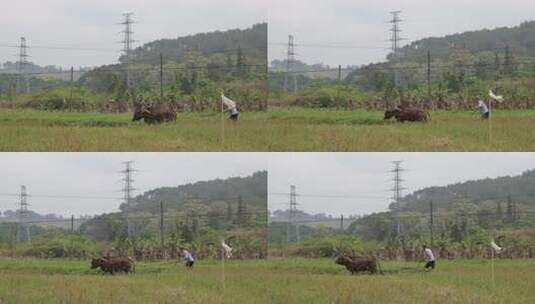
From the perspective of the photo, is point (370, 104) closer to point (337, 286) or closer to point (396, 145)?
point (396, 145)

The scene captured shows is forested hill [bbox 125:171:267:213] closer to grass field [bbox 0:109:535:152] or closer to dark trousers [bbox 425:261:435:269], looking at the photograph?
grass field [bbox 0:109:535:152]

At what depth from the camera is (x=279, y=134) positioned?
39.4ft

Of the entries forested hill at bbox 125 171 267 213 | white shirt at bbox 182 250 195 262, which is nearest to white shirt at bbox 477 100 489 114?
forested hill at bbox 125 171 267 213

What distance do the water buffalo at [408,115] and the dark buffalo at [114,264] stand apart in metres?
4.22

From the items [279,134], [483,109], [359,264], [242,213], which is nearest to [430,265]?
[359,264]

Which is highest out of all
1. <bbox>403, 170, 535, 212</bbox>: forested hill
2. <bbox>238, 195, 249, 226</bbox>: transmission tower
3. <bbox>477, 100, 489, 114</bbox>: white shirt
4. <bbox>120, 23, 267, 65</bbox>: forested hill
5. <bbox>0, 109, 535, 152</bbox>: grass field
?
<bbox>120, 23, 267, 65</bbox>: forested hill

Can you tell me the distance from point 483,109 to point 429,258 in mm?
2301

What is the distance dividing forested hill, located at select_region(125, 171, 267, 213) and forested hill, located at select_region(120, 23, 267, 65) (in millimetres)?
1854

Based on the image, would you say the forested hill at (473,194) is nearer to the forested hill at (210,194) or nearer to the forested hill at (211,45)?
the forested hill at (210,194)

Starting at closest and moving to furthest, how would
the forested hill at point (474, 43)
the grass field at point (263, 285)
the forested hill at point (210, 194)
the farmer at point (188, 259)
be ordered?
the grass field at point (263, 285), the forested hill at point (210, 194), the farmer at point (188, 259), the forested hill at point (474, 43)

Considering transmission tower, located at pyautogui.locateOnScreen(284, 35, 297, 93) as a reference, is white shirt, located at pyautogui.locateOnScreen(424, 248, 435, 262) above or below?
below

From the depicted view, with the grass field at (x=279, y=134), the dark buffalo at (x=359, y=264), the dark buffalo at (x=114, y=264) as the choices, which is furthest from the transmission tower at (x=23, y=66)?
the dark buffalo at (x=359, y=264)

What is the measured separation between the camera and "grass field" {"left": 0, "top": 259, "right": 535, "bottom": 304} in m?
11.1

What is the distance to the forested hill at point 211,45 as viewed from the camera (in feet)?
41.6
